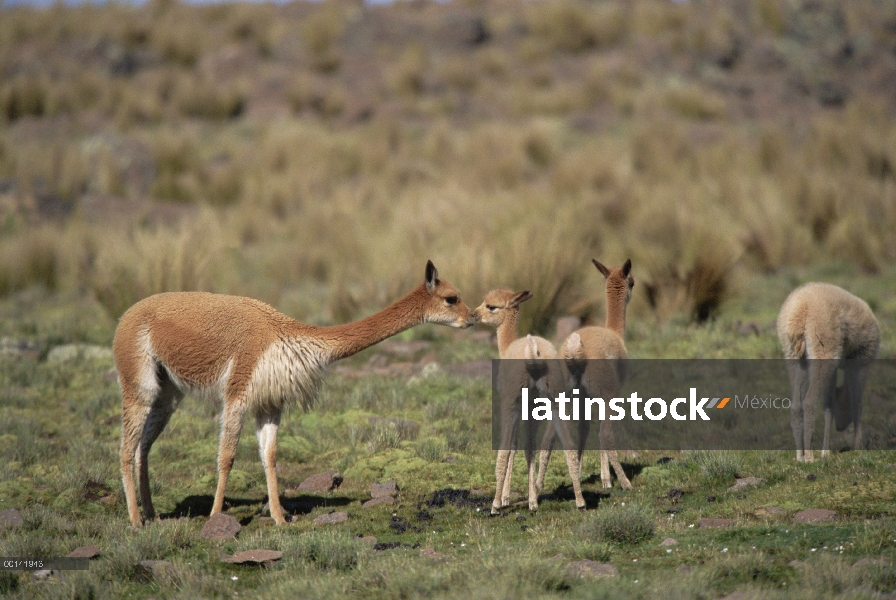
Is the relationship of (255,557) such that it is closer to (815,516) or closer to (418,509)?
(418,509)

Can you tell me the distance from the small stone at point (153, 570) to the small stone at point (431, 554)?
53.9 inches

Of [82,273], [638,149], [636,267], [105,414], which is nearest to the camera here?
[105,414]

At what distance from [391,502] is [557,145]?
1782 centimetres

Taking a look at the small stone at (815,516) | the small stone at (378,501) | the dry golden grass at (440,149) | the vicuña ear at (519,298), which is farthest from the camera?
the dry golden grass at (440,149)

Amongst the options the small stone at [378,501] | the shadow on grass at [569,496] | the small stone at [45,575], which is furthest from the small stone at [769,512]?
the small stone at [45,575]

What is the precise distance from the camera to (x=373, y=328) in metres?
6.80

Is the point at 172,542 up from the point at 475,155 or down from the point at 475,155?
down

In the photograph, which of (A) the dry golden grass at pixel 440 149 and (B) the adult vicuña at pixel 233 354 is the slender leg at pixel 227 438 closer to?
(B) the adult vicuña at pixel 233 354

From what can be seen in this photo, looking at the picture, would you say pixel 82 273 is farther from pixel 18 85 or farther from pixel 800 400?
pixel 18 85

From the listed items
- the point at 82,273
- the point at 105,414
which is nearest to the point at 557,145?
the point at 82,273

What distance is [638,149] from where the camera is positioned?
73.3ft

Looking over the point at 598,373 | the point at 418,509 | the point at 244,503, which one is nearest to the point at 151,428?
the point at 244,503

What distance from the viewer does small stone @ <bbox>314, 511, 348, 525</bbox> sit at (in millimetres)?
6500

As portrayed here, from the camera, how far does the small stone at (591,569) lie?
500 centimetres
